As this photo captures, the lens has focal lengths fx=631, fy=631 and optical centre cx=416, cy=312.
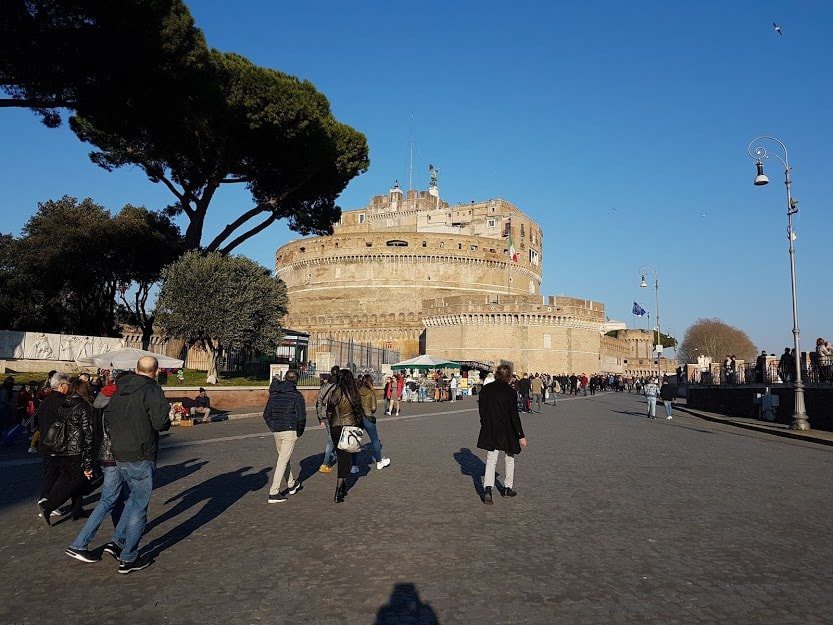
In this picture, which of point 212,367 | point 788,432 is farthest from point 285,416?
point 212,367

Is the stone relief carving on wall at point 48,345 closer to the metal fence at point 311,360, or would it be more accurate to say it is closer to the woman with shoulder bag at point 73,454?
the metal fence at point 311,360

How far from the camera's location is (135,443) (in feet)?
14.2

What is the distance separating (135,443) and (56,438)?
5.06ft

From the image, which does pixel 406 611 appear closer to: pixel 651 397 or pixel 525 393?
→ pixel 651 397

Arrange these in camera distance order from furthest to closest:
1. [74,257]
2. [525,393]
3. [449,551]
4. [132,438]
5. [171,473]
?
1. [74,257]
2. [525,393]
3. [171,473]
4. [449,551]
5. [132,438]

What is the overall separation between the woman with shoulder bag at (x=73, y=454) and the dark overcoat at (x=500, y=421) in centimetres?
371

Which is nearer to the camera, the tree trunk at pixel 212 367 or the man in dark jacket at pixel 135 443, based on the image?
the man in dark jacket at pixel 135 443

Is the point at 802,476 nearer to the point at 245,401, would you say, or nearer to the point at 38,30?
the point at 245,401

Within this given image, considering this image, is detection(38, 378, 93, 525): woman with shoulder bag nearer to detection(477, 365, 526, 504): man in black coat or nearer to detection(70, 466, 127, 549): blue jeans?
detection(70, 466, 127, 549): blue jeans

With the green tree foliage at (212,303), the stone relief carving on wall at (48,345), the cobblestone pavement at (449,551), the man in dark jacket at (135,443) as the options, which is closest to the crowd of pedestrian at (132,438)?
the man in dark jacket at (135,443)

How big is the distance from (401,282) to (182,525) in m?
63.6

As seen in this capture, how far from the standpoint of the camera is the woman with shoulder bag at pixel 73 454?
538 cm

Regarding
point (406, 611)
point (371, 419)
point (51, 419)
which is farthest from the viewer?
point (371, 419)

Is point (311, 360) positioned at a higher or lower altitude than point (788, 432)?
higher
